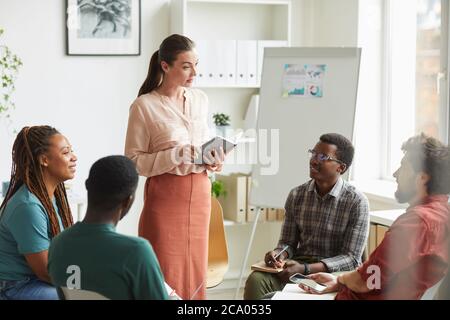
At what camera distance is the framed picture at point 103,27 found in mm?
3904

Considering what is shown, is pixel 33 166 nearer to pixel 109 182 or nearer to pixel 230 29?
pixel 109 182

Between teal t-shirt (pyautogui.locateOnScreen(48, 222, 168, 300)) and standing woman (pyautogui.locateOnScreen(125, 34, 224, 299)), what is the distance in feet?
3.40

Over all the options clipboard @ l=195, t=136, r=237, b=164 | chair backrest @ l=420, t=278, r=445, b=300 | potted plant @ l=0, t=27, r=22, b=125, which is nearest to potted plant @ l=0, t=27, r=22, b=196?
potted plant @ l=0, t=27, r=22, b=125

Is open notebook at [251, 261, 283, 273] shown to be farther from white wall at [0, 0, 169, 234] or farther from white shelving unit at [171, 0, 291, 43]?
white shelving unit at [171, 0, 291, 43]

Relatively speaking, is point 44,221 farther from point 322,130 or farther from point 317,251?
point 322,130

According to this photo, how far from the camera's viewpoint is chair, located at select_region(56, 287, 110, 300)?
5.76 ft

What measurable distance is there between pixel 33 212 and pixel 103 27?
6.36 ft

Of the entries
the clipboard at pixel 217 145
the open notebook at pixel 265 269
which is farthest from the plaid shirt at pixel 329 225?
the clipboard at pixel 217 145

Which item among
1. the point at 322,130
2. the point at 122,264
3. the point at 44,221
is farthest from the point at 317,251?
the point at 122,264

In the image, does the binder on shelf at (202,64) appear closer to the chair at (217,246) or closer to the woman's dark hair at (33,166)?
the chair at (217,246)

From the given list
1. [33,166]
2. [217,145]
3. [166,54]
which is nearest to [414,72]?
[217,145]

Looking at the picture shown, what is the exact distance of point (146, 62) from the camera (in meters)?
4.09
